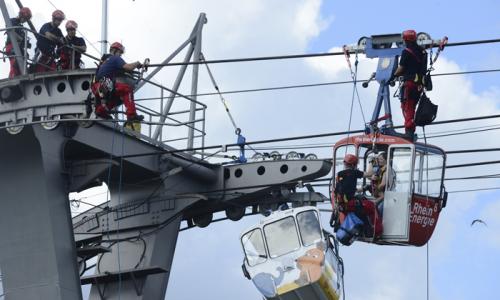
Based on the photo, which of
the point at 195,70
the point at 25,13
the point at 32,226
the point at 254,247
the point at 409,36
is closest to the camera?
the point at 409,36

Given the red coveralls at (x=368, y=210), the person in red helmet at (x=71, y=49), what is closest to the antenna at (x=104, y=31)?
the person in red helmet at (x=71, y=49)

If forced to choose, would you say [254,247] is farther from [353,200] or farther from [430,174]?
[430,174]

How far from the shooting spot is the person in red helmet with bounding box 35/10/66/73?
3019 centimetres

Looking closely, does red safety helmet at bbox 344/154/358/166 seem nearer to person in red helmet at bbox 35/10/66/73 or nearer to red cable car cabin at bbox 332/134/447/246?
red cable car cabin at bbox 332/134/447/246

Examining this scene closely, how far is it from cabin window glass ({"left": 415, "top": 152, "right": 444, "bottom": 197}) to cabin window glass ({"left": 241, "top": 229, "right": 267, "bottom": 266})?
4.11 m

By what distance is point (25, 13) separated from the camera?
101 ft

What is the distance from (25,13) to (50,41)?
3.21ft

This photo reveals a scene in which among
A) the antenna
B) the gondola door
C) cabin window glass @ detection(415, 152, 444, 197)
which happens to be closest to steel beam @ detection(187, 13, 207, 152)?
the antenna

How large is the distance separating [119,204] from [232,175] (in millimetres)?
2881

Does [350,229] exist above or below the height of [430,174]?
below

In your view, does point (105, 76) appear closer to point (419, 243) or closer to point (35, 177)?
point (35, 177)

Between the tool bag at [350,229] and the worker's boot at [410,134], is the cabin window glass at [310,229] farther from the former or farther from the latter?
the worker's boot at [410,134]

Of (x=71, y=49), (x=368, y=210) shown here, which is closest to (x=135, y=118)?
(x=71, y=49)

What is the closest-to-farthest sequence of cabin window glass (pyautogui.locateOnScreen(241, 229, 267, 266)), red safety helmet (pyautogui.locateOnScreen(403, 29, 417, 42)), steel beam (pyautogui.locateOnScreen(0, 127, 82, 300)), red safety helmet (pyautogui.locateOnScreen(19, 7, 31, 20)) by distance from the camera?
red safety helmet (pyautogui.locateOnScreen(403, 29, 417, 42))
cabin window glass (pyautogui.locateOnScreen(241, 229, 267, 266))
red safety helmet (pyautogui.locateOnScreen(19, 7, 31, 20))
steel beam (pyautogui.locateOnScreen(0, 127, 82, 300))
